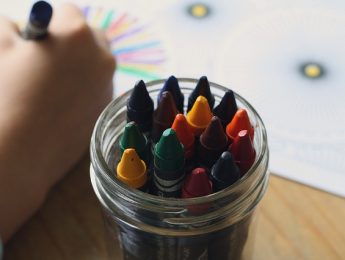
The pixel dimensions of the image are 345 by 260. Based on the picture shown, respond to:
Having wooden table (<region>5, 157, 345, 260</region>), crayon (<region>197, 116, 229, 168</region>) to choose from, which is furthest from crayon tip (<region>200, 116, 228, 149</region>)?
wooden table (<region>5, 157, 345, 260</region>)

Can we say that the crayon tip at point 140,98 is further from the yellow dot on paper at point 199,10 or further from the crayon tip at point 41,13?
the yellow dot on paper at point 199,10

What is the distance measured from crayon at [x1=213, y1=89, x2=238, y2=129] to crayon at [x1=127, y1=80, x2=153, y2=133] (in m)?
0.04

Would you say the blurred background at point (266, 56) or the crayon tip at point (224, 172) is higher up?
the crayon tip at point (224, 172)

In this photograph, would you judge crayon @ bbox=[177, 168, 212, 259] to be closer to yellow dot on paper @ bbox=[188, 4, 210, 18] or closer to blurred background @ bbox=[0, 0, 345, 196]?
blurred background @ bbox=[0, 0, 345, 196]

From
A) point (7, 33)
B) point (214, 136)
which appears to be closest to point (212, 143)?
point (214, 136)

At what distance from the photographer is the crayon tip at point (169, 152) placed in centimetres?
28

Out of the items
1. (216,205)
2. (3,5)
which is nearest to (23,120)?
(216,205)

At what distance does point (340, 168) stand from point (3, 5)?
1.27ft

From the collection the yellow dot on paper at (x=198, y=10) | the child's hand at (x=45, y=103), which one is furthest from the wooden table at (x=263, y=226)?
the yellow dot on paper at (x=198, y=10)

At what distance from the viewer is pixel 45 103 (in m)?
0.39

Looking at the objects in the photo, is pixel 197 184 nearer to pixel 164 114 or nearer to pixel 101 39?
pixel 164 114

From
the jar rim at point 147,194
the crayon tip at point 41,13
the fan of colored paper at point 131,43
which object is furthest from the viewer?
the fan of colored paper at point 131,43

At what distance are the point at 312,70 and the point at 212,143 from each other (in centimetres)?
25

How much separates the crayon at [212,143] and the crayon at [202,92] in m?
0.03
